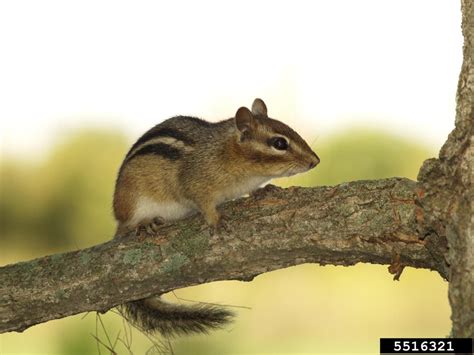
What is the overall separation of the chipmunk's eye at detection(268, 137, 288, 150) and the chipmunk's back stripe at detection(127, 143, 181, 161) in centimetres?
58

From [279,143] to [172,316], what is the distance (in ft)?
3.88

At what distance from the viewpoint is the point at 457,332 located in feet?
10.9

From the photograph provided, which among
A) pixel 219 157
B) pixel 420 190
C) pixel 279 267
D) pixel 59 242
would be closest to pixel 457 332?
pixel 420 190

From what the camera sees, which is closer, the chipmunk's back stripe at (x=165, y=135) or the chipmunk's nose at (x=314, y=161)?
the chipmunk's nose at (x=314, y=161)

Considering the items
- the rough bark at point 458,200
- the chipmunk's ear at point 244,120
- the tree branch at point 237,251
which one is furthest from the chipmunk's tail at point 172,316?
the rough bark at point 458,200

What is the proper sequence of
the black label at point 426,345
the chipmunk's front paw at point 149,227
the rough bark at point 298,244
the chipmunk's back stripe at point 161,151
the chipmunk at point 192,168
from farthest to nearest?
the chipmunk's back stripe at point 161,151 → the chipmunk at point 192,168 → the chipmunk's front paw at point 149,227 → the rough bark at point 298,244 → the black label at point 426,345

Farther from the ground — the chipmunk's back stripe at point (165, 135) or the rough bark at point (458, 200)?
the chipmunk's back stripe at point (165, 135)

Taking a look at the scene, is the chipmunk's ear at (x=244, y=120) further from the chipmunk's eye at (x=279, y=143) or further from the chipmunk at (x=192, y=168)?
the chipmunk's eye at (x=279, y=143)

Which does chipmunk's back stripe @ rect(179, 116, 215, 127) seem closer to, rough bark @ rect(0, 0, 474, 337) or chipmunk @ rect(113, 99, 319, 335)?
chipmunk @ rect(113, 99, 319, 335)

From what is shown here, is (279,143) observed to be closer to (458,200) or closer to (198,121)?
(198,121)

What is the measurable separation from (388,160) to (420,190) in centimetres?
858

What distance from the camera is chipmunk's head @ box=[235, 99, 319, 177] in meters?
4.72

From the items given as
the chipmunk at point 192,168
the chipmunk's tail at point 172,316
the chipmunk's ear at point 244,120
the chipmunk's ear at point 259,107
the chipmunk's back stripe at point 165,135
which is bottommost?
the chipmunk's tail at point 172,316

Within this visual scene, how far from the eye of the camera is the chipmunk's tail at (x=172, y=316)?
4348 mm
